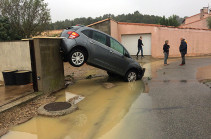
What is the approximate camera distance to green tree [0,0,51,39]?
17.5 metres

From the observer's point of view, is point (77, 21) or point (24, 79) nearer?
point (24, 79)

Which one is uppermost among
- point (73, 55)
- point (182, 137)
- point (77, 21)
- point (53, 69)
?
point (77, 21)

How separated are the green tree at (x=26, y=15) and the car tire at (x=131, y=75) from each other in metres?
13.1

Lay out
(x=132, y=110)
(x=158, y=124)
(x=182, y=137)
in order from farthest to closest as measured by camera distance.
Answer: (x=132, y=110)
(x=158, y=124)
(x=182, y=137)

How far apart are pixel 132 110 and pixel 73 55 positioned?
3.09m

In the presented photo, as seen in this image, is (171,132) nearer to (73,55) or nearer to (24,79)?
(73,55)

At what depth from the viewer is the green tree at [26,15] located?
17.5m

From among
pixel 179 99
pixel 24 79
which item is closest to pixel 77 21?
pixel 24 79

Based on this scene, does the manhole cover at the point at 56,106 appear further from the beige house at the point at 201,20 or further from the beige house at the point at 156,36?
the beige house at the point at 201,20

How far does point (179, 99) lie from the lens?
6273 mm

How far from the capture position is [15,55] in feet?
30.4

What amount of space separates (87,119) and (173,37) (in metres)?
15.7

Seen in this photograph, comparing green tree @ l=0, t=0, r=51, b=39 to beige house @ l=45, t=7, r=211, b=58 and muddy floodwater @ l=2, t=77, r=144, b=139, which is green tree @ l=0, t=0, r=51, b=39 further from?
muddy floodwater @ l=2, t=77, r=144, b=139

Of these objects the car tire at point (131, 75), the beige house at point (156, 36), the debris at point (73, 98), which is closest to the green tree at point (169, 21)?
the beige house at point (156, 36)
